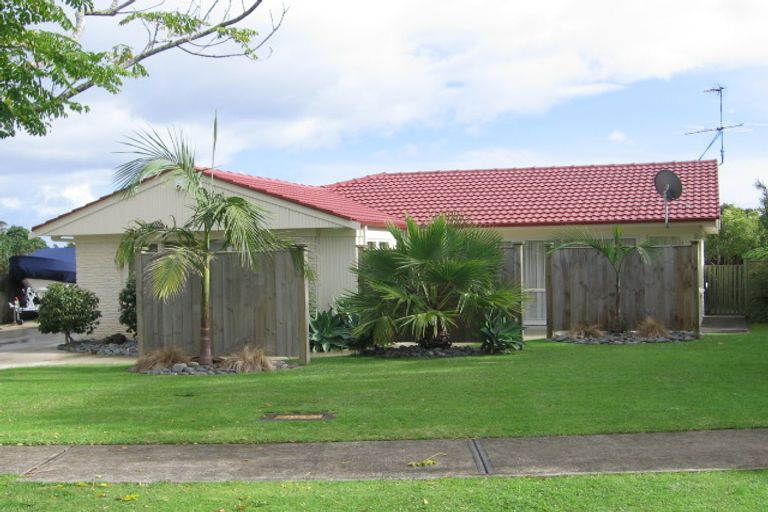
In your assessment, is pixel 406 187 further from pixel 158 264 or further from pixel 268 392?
pixel 268 392

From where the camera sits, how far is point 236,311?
14258 mm

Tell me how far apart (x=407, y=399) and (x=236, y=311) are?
4.98 metres

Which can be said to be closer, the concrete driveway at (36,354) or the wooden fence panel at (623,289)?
the concrete driveway at (36,354)

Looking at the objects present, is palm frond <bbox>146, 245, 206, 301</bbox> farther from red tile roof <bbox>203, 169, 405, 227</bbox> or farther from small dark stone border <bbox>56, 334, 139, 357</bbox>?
red tile roof <bbox>203, 169, 405, 227</bbox>

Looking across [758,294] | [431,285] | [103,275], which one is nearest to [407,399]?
[431,285]

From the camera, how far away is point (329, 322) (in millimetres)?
16234

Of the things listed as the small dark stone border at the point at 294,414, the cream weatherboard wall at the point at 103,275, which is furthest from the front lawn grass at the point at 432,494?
the cream weatherboard wall at the point at 103,275

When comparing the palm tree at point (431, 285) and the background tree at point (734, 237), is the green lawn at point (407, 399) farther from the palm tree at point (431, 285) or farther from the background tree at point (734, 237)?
the background tree at point (734, 237)

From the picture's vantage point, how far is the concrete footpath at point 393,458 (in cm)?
679

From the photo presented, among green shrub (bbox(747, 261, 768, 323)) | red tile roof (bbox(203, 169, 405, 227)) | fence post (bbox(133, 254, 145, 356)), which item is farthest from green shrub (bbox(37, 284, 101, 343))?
green shrub (bbox(747, 261, 768, 323))

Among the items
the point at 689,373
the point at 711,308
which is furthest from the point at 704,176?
the point at 689,373

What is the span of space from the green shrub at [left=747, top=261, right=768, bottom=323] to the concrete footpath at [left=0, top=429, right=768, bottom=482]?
14552mm

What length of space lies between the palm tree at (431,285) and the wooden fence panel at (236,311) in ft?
4.48

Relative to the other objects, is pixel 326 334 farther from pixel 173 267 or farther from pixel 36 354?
pixel 36 354
